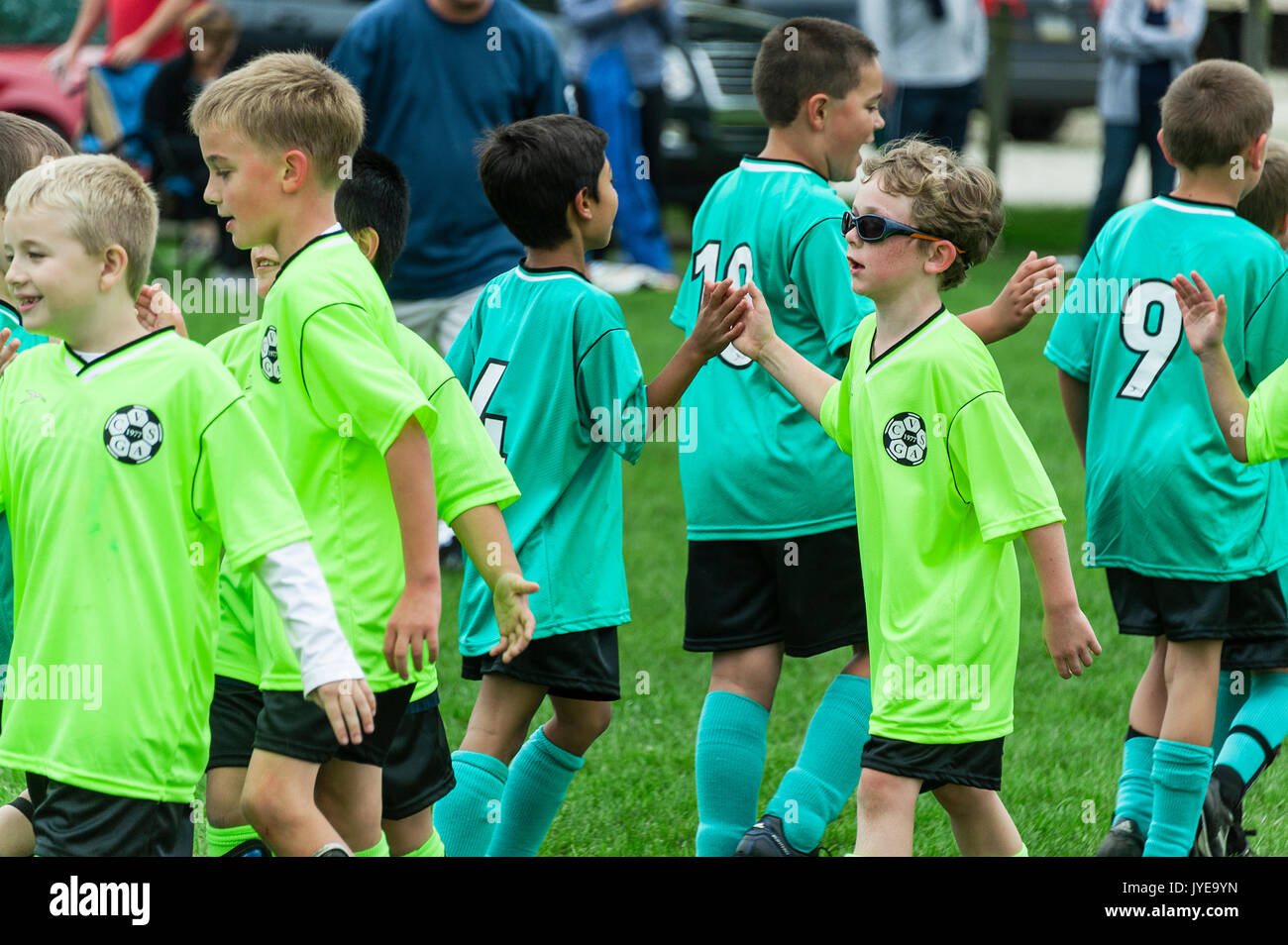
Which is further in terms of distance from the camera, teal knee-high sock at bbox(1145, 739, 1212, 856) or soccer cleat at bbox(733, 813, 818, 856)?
teal knee-high sock at bbox(1145, 739, 1212, 856)

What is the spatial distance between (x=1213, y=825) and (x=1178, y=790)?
24 cm

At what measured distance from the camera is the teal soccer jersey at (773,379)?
4043 millimetres

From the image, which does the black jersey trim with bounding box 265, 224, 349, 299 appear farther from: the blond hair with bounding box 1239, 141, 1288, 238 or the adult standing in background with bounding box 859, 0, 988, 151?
the adult standing in background with bounding box 859, 0, 988, 151

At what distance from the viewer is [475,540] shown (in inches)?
132

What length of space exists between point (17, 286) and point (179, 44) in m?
9.33

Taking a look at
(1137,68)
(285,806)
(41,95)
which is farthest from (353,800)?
(41,95)

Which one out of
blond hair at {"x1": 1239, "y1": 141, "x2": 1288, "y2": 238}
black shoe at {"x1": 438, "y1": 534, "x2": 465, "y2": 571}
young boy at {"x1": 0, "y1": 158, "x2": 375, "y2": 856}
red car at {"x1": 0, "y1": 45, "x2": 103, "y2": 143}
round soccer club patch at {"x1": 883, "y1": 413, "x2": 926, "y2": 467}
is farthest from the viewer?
red car at {"x1": 0, "y1": 45, "x2": 103, "y2": 143}

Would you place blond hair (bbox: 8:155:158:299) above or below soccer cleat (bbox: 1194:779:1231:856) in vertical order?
above

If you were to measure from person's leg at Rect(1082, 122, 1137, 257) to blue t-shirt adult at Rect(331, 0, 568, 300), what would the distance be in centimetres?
559

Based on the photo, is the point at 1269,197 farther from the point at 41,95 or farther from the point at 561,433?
the point at 41,95

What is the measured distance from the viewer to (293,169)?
3.33 m

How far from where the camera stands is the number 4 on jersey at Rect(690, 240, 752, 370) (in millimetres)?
4148

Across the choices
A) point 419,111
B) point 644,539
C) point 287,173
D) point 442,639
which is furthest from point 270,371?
point 644,539

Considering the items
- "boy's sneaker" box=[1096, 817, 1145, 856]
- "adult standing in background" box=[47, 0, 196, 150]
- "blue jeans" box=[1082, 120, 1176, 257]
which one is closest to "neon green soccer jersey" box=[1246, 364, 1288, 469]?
"boy's sneaker" box=[1096, 817, 1145, 856]
